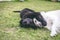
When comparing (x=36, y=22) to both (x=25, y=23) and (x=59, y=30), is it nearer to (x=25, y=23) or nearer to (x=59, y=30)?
(x=25, y=23)

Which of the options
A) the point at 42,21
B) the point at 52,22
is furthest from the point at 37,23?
the point at 52,22

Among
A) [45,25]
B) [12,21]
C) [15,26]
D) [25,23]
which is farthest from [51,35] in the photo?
[12,21]

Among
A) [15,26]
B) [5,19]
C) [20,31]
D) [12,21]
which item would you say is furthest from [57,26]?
[5,19]

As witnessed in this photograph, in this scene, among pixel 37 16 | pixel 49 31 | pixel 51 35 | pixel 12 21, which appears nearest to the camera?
pixel 51 35

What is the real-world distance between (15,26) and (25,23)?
0.67 ft

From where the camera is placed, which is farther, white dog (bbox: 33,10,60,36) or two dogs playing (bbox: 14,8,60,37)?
two dogs playing (bbox: 14,8,60,37)

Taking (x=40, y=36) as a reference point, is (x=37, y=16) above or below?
above

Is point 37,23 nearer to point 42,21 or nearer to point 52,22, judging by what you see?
point 42,21

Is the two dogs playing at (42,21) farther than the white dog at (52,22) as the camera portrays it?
Yes

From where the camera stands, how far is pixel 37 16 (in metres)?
2.13

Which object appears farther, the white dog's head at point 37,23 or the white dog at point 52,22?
the white dog's head at point 37,23

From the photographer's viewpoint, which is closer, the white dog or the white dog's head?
the white dog

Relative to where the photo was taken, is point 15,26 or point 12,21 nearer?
point 15,26

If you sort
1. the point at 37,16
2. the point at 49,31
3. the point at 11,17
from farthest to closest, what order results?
the point at 11,17 < the point at 37,16 < the point at 49,31
